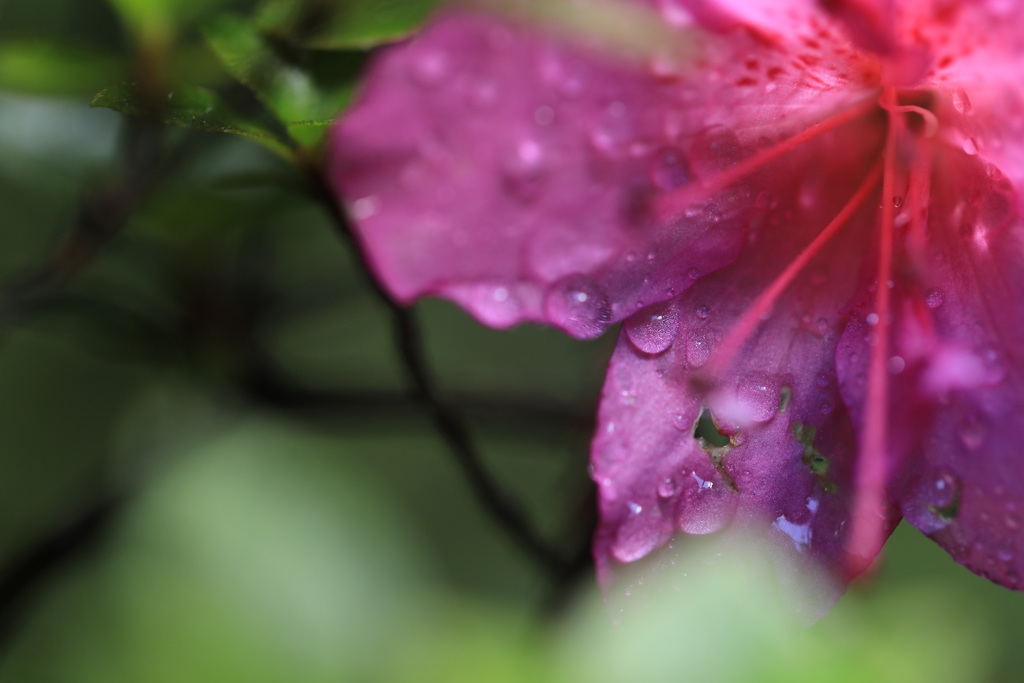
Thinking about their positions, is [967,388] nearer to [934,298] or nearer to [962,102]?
[934,298]

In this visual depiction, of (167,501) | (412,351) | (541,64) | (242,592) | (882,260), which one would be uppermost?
(541,64)

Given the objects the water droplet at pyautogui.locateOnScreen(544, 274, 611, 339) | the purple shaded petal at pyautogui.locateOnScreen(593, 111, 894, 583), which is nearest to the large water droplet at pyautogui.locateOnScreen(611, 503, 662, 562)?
the purple shaded petal at pyautogui.locateOnScreen(593, 111, 894, 583)

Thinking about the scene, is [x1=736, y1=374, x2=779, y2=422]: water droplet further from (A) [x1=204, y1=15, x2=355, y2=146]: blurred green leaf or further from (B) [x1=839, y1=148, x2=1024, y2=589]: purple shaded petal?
(A) [x1=204, y1=15, x2=355, y2=146]: blurred green leaf

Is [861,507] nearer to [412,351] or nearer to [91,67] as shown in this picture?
[412,351]

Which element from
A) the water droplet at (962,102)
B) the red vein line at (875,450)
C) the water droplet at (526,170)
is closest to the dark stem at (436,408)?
the water droplet at (526,170)

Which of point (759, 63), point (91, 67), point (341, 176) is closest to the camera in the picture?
Result: point (341, 176)

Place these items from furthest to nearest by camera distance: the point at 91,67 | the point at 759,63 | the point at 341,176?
the point at 91,67 < the point at 759,63 < the point at 341,176

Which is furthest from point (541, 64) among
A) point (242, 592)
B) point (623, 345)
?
point (242, 592)
